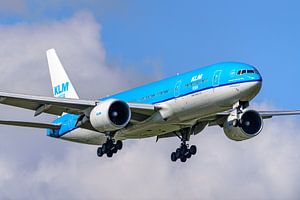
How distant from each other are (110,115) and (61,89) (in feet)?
51.9

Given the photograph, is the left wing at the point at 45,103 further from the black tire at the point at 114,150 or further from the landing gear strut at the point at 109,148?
the black tire at the point at 114,150

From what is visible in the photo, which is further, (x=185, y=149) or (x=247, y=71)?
(x=185, y=149)

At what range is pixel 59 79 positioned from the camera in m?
80.2

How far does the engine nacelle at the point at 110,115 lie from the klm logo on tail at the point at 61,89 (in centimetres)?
1393

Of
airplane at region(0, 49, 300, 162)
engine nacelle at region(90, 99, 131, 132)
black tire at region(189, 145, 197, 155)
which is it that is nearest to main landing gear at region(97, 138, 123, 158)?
airplane at region(0, 49, 300, 162)

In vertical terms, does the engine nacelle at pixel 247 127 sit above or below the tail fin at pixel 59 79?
below

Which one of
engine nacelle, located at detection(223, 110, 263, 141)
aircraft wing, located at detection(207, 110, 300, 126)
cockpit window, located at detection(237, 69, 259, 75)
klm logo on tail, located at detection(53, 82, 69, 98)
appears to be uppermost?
klm logo on tail, located at detection(53, 82, 69, 98)

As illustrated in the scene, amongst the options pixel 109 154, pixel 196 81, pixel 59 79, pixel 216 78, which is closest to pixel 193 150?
pixel 109 154

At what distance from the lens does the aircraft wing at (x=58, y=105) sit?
63906 millimetres

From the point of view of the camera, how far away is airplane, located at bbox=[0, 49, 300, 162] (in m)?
61.7

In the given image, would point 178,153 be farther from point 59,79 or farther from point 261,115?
point 59,79

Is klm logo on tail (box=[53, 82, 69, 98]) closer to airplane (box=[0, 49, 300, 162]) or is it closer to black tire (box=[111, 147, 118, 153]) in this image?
airplane (box=[0, 49, 300, 162])

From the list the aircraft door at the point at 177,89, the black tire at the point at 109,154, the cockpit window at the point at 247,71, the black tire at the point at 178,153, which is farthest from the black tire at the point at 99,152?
the cockpit window at the point at 247,71

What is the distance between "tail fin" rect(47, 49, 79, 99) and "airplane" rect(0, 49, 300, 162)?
219 inches
